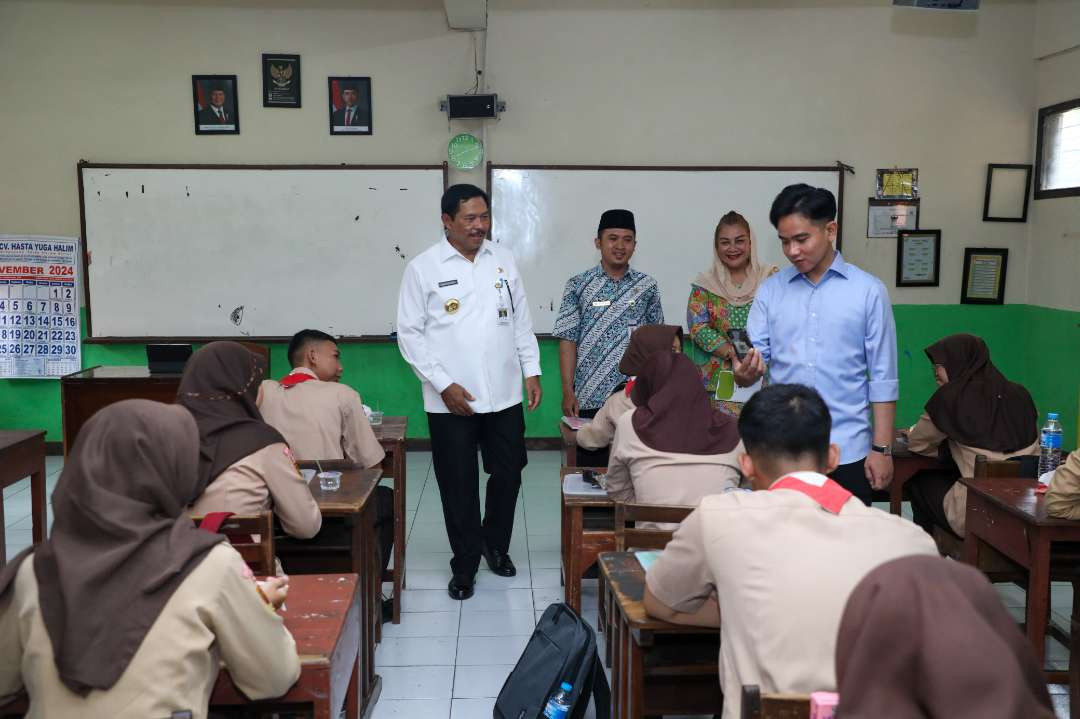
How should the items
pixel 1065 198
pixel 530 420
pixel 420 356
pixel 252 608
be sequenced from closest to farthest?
pixel 252 608
pixel 420 356
pixel 1065 198
pixel 530 420

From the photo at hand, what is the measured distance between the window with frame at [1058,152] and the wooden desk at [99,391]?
5840 mm

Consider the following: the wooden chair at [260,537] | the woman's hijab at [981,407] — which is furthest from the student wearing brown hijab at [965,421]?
the wooden chair at [260,537]

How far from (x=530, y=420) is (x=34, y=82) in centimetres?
409

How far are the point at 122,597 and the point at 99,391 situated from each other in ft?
14.0

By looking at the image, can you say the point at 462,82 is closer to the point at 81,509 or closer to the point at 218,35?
the point at 218,35

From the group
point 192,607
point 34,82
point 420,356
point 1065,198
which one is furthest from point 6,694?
point 1065,198

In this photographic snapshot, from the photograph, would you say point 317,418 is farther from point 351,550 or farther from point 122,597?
point 122,597

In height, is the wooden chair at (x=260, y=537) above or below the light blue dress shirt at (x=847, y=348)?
below

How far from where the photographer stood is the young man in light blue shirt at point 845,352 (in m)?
2.56

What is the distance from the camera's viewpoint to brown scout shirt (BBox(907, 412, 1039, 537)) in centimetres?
331

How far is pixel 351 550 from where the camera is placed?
279 cm

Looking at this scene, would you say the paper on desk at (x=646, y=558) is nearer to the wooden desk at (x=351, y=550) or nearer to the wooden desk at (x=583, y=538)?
the wooden desk at (x=583, y=538)

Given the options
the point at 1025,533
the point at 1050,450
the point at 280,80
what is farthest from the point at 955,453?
the point at 280,80

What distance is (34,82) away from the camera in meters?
6.01
